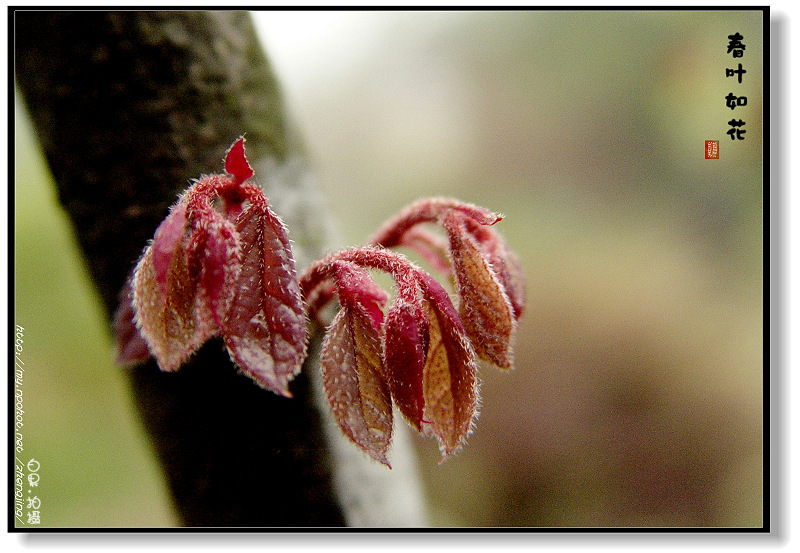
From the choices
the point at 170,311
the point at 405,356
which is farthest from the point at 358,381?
the point at 170,311

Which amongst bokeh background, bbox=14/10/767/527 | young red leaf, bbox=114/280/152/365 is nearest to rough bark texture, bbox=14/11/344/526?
young red leaf, bbox=114/280/152/365

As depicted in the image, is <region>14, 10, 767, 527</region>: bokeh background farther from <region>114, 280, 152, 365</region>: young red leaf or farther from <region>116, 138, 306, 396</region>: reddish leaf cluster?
<region>116, 138, 306, 396</region>: reddish leaf cluster

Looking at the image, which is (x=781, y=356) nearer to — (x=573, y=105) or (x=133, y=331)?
(x=133, y=331)

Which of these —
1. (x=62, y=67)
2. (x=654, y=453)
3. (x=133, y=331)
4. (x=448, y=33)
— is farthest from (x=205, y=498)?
(x=654, y=453)

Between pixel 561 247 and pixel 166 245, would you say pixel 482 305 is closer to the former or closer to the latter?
pixel 166 245

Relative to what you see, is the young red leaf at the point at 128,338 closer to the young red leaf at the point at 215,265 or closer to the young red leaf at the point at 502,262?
the young red leaf at the point at 215,265

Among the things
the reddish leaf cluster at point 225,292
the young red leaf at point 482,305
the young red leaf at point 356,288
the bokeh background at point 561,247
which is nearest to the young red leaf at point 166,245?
the reddish leaf cluster at point 225,292
